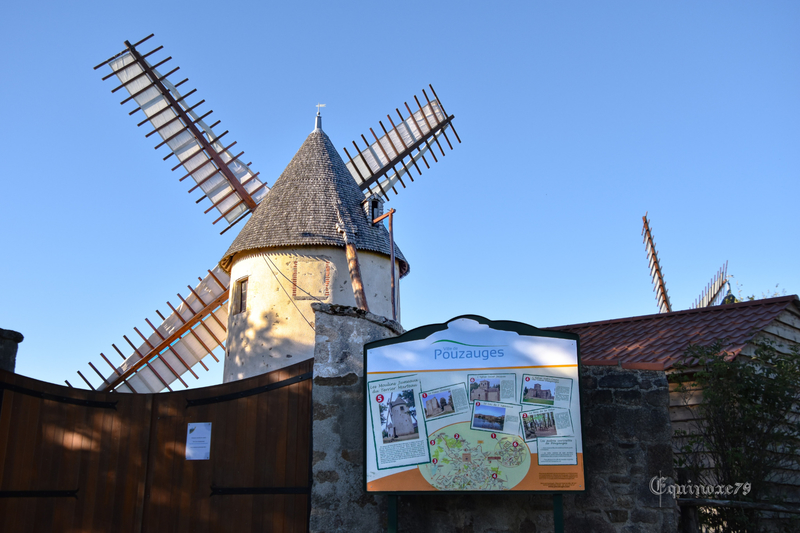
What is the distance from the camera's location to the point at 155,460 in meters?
5.54

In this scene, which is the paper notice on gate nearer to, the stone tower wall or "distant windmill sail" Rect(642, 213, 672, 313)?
the stone tower wall

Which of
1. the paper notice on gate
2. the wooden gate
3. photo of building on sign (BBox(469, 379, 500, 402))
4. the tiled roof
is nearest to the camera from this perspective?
photo of building on sign (BBox(469, 379, 500, 402))

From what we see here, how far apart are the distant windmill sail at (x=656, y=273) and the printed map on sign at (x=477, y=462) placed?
15.3 m

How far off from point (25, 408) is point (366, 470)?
9.42 feet

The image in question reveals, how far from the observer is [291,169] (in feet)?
41.9

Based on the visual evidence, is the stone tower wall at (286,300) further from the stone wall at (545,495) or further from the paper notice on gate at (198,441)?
the stone wall at (545,495)

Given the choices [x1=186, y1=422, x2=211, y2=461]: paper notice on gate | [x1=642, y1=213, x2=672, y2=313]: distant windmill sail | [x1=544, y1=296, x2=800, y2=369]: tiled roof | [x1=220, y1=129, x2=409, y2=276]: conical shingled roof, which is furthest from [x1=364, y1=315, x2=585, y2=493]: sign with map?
[x1=642, y1=213, x2=672, y2=313]: distant windmill sail

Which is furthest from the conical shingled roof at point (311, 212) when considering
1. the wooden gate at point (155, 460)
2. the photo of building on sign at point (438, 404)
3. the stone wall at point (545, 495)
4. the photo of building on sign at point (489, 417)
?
the photo of building on sign at point (489, 417)

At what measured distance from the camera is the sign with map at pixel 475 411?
4660 millimetres

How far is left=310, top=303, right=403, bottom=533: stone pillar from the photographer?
500cm

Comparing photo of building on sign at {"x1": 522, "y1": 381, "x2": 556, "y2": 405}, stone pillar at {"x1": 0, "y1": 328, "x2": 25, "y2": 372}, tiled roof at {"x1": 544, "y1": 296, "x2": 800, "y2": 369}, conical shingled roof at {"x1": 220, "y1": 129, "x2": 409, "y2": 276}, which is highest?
conical shingled roof at {"x1": 220, "y1": 129, "x2": 409, "y2": 276}

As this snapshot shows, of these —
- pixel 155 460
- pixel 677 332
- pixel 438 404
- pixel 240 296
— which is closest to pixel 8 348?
pixel 155 460

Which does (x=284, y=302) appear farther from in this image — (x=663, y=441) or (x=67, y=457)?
(x=663, y=441)

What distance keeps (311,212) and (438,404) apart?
7198mm
